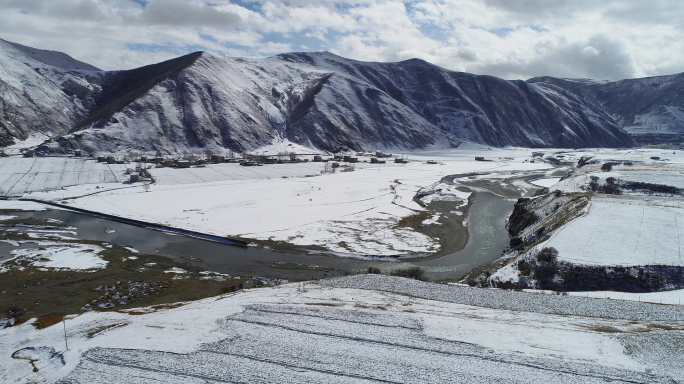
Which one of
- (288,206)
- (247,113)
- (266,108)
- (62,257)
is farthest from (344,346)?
(266,108)

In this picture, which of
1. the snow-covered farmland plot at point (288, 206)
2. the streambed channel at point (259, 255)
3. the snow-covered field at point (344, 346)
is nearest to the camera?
the snow-covered field at point (344, 346)

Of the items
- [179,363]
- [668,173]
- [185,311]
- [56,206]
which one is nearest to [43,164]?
[56,206]

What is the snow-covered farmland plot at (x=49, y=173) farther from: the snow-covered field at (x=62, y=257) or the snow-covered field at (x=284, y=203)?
the snow-covered field at (x=62, y=257)

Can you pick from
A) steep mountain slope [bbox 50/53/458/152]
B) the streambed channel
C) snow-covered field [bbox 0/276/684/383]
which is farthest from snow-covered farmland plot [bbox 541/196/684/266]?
steep mountain slope [bbox 50/53/458/152]

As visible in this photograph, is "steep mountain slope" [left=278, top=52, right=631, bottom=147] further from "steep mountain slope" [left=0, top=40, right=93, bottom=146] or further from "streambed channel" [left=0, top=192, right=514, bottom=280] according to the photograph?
"streambed channel" [left=0, top=192, right=514, bottom=280]

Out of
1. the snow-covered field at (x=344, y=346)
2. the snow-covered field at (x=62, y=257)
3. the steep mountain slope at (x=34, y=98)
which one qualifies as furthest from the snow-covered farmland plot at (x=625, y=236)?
the steep mountain slope at (x=34, y=98)

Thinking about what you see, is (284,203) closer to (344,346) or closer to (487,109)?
(344,346)
